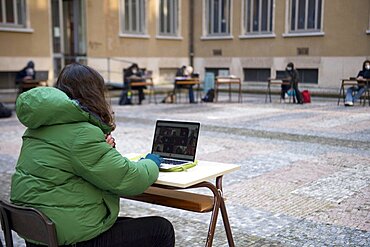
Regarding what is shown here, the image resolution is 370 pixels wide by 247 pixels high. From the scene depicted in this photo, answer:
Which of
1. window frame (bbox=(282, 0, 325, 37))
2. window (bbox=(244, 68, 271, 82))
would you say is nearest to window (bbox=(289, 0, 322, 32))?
window frame (bbox=(282, 0, 325, 37))

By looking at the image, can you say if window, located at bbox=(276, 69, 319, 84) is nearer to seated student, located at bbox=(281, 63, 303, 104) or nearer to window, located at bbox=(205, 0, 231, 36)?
seated student, located at bbox=(281, 63, 303, 104)

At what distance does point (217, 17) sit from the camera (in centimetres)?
2186

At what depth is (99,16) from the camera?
18.8 meters

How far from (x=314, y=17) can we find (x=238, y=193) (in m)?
14.8

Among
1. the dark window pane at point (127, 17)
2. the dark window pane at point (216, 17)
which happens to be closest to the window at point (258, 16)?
the dark window pane at point (216, 17)

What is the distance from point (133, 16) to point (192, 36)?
3.38m

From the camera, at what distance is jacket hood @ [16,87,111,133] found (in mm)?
2379

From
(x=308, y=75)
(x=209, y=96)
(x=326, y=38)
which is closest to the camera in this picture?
(x=209, y=96)

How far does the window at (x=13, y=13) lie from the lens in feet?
52.3

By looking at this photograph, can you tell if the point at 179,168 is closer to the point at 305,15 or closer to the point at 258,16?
the point at 305,15

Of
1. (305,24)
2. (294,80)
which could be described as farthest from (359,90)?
(305,24)

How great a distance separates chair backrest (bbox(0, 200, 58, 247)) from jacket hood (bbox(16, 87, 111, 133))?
42cm

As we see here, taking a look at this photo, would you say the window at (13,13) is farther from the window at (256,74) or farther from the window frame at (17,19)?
the window at (256,74)

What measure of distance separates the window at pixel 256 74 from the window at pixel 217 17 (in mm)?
1948
